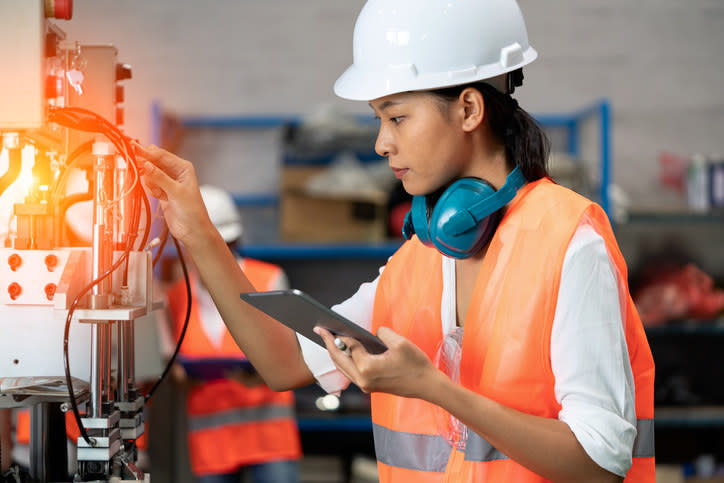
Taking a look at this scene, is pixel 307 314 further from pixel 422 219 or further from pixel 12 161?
pixel 12 161

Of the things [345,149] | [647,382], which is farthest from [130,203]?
[345,149]

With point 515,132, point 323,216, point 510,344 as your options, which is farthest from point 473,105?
point 323,216

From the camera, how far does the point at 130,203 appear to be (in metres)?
1.18

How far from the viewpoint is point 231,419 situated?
322 cm

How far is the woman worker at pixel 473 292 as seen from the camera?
39.7 inches

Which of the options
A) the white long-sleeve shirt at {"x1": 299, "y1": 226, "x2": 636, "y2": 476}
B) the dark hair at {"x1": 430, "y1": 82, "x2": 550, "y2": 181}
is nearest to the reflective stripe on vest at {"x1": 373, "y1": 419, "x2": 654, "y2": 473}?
the white long-sleeve shirt at {"x1": 299, "y1": 226, "x2": 636, "y2": 476}

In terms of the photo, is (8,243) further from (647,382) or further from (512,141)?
(647,382)

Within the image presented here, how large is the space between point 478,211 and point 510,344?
0.76 ft

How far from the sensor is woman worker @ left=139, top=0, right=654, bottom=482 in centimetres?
101

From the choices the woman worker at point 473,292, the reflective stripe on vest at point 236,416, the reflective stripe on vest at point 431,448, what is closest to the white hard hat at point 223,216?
the reflective stripe on vest at point 236,416

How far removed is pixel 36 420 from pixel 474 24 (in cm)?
Answer: 105

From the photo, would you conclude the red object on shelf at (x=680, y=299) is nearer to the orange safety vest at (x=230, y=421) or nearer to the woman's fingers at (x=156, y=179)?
the orange safety vest at (x=230, y=421)

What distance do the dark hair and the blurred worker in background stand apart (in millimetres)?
2159

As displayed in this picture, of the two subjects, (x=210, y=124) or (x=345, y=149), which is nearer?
(x=345, y=149)
